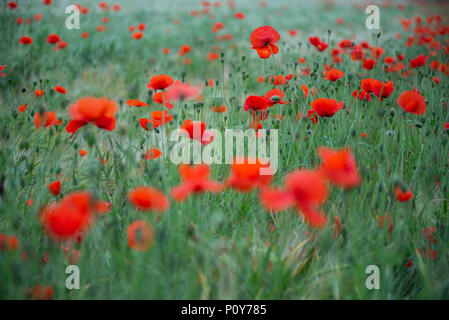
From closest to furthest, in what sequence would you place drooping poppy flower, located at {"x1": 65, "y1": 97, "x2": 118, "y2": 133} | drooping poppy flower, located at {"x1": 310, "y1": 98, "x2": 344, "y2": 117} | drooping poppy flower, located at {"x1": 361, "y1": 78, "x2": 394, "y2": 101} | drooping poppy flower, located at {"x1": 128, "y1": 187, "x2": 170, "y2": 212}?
drooping poppy flower, located at {"x1": 128, "y1": 187, "x2": 170, "y2": 212} → drooping poppy flower, located at {"x1": 65, "y1": 97, "x2": 118, "y2": 133} → drooping poppy flower, located at {"x1": 310, "y1": 98, "x2": 344, "y2": 117} → drooping poppy flower, located at {"x1": 361, "y1": 78, "x2": 394, "y2": 101}

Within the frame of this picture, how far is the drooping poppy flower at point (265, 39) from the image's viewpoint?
1567 millimetres

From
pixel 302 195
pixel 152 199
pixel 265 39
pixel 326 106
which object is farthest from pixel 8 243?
pixel 265 39

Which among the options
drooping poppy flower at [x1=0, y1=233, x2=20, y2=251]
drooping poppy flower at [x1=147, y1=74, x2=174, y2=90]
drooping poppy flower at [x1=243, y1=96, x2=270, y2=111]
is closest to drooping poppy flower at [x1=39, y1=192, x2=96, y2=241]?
drooping poppy flower at [x1=0, y1=233, x2=20, y2=251]

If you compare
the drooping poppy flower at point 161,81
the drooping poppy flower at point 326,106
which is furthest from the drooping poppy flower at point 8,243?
the drooping poppy flower at point 326,106

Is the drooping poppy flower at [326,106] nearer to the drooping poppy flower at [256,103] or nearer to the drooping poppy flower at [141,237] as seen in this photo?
the drooping poppy flower at [256,103]

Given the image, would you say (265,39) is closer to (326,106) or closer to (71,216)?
(326,106)

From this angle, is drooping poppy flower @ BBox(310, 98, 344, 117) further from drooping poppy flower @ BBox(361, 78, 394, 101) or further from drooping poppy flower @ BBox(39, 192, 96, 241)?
drooping poppy flower @ BBox(39, 192, 96, 241)

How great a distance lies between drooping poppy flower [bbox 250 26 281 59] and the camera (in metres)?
1.57

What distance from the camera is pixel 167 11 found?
7.48 meters

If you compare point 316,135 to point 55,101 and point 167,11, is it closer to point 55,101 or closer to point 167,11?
point 55,101

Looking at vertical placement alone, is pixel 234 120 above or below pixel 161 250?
above
